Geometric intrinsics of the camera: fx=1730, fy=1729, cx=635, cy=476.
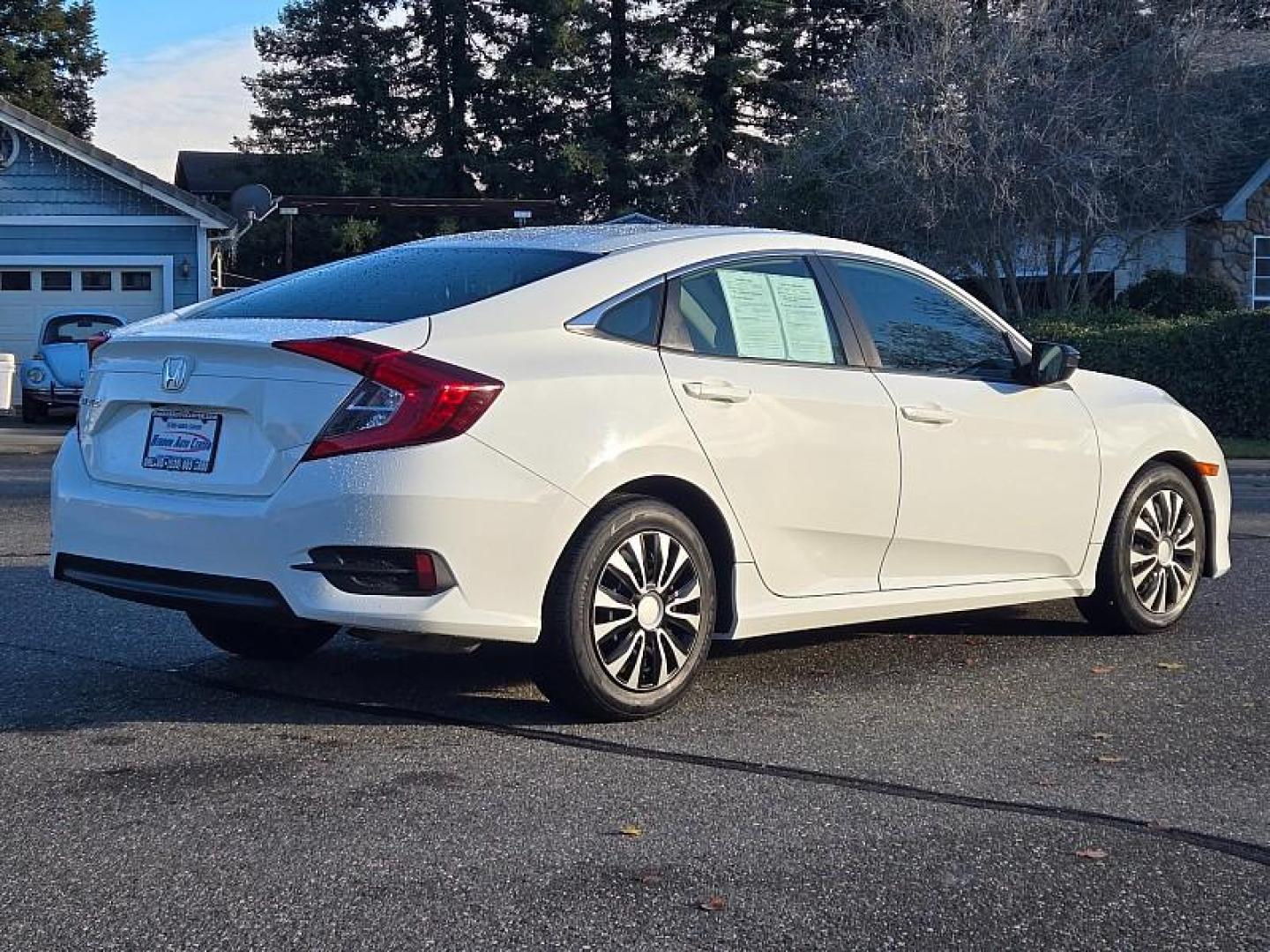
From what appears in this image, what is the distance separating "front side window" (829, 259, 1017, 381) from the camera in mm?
6480

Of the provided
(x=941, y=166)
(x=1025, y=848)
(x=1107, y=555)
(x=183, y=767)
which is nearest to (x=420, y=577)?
(x=183, y=767)

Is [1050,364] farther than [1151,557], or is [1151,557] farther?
[1151,557]

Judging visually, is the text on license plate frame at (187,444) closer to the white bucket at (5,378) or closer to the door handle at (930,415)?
the door handle at (930,415)

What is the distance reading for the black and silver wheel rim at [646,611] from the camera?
17.7 ft

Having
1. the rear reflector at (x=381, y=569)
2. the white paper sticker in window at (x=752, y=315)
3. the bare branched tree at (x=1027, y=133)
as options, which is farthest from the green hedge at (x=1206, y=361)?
the rear reflector at (x=381, y=569)

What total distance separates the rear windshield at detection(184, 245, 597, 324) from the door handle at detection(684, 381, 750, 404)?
0.57 metres

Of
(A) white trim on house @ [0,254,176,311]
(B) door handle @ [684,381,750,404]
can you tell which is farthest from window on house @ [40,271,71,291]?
(B) door handle @ [684,381,750,404]

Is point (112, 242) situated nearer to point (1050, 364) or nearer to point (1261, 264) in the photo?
point (1261, 264)

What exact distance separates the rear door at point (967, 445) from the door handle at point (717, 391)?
2.54ft

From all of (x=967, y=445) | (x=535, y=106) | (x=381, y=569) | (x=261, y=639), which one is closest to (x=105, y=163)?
(x=535, y=106)

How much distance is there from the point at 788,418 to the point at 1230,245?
2448 centimetres

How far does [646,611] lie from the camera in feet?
18.0

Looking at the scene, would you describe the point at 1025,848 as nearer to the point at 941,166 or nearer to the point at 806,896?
the point at 806,896

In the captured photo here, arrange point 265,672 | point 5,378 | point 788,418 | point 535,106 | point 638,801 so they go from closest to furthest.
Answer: point 638,801, point 788,418, point 265,672, point 5,378, point 535,106
